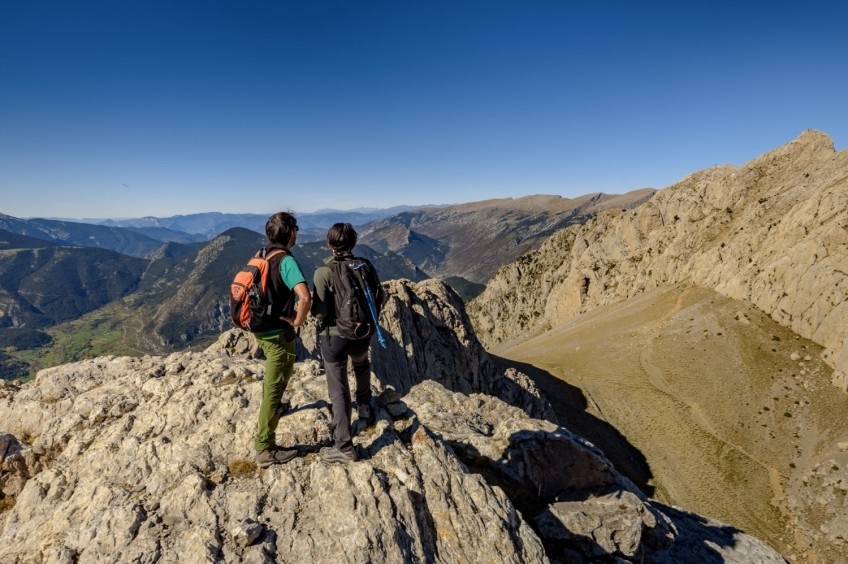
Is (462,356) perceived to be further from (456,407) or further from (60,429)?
(60,429)

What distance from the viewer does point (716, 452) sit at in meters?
56.2

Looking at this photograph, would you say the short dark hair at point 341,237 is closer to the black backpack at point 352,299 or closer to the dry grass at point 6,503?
the black backpack at point 352,299

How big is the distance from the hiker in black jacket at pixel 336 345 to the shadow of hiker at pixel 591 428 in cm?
5083

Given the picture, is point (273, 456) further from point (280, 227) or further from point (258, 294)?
point (280, 227)

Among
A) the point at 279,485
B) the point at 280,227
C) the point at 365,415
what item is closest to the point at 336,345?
the point at 365,415

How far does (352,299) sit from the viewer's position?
10164 mm

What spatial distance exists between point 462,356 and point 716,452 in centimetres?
3605

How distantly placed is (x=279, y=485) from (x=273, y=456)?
801 millimetres

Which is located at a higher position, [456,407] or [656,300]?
[456,407]

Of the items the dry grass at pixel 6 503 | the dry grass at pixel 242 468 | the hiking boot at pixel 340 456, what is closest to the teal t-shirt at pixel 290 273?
the hiking boot at pixel 340 456

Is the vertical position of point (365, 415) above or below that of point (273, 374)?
below

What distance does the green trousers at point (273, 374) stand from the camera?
33.9ft

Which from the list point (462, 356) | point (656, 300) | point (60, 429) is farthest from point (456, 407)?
point (656, 300)

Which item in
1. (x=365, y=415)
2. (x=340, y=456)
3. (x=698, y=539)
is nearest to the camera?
(x=340, y=456)
